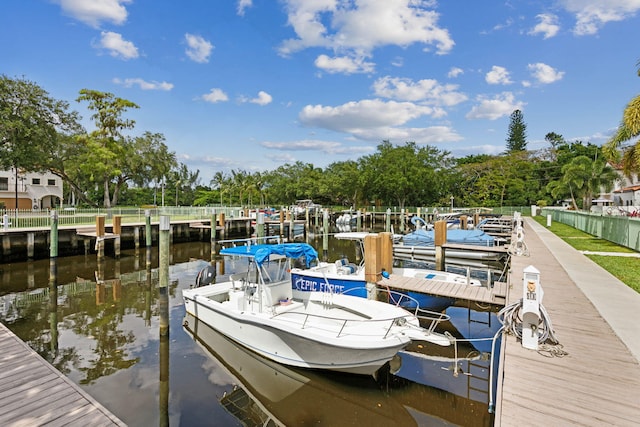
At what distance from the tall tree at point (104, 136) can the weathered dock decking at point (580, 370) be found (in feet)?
137

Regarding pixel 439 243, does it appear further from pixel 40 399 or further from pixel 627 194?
Answer: pixel 627 194

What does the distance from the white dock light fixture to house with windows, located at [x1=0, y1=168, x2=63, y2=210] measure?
55288 mm

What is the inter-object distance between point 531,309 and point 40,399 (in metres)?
7.59

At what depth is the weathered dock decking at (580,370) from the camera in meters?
4.18

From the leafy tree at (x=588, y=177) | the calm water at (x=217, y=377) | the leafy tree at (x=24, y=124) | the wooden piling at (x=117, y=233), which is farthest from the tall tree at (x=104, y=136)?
the leafy tree at (x=588, y=177)

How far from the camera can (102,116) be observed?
4053cm

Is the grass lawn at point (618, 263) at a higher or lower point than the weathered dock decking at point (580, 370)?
higher

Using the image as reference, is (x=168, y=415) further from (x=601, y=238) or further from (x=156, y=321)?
(x=601, y=238)

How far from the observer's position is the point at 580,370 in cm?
521

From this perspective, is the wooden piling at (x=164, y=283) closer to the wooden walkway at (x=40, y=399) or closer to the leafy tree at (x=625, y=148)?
the wooden walkway at (x=40, y=399)

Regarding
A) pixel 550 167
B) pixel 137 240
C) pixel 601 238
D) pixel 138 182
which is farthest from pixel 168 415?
pixel 550 167

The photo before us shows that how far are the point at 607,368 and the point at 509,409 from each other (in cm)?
220

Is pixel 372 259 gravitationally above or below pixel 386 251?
below

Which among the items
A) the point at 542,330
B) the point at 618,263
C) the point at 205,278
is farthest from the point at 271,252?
the point at 618,263
